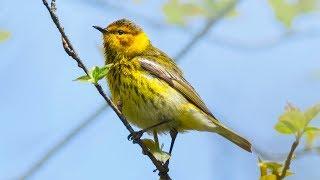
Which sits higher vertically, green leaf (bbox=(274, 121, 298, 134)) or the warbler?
the warbler

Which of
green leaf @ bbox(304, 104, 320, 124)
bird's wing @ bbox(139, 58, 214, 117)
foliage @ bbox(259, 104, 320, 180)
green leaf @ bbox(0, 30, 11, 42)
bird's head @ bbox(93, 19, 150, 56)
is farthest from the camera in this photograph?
bird's head @ bbox(93, 19, 150, 56)

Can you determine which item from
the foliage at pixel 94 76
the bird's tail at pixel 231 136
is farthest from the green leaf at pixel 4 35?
the bird's tail at pixel 231 136

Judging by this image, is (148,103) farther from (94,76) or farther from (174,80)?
(94,76)

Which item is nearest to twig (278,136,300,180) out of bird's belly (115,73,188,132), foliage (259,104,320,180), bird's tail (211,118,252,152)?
foliage (259,104,320,180)

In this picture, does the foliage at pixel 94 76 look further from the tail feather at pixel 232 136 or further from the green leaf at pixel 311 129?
the tail feather at pixel 232 136

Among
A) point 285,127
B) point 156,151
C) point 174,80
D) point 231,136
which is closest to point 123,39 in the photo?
Result: point 174,80

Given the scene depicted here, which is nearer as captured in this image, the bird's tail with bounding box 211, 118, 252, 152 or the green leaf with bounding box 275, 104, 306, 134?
the green leaf with bounding box 275, 104, 306, 134

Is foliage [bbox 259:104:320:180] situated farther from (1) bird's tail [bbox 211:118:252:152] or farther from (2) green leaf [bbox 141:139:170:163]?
(1) bird's tail [bbox 211:118:252:152]

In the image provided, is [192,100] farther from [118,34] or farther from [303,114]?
[303,114]
